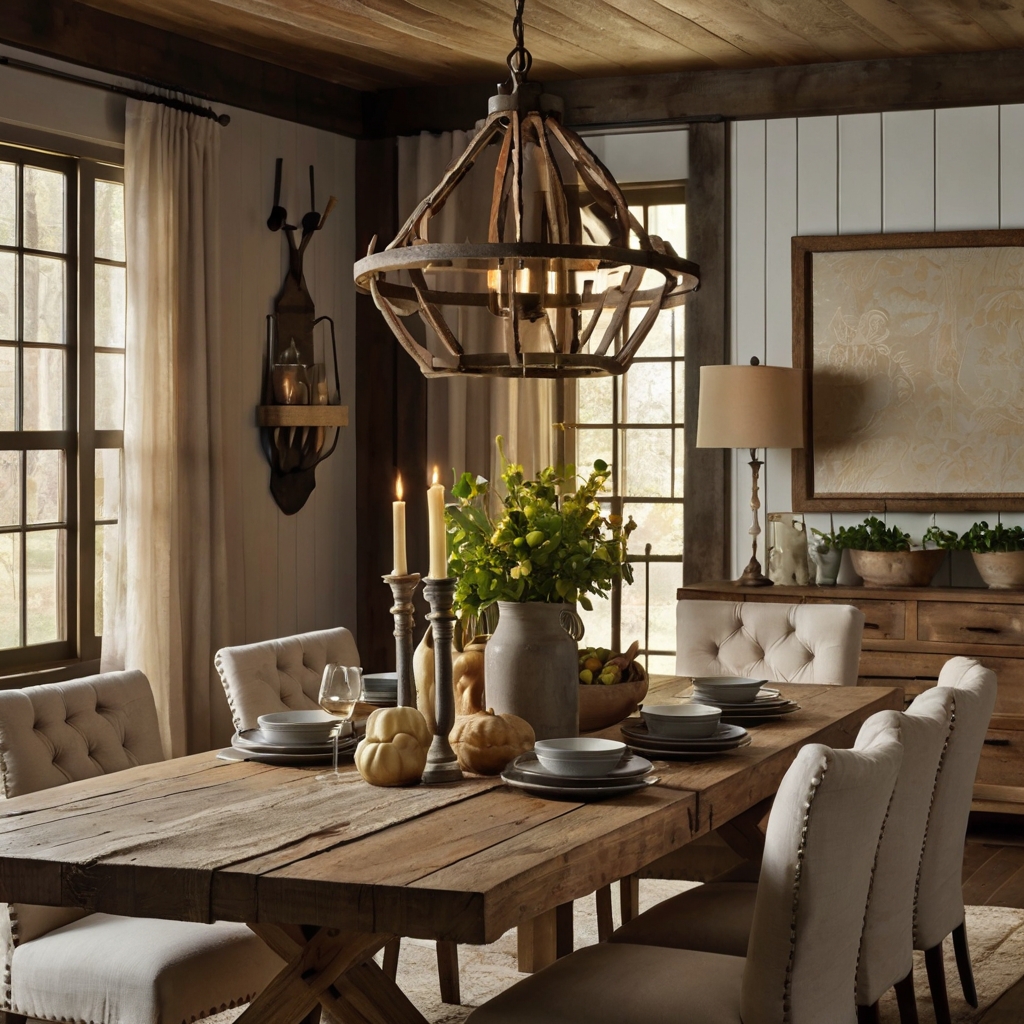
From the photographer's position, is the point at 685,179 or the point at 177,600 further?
the point at 685,179

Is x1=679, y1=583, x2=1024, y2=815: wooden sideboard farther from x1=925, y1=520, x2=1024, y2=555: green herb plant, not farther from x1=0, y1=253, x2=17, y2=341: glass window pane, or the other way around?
x1=0, y1=253, x2=17, y2=341: glass window pane

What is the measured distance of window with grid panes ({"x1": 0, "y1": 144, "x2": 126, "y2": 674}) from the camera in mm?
4410

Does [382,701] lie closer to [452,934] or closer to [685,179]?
[452,934]

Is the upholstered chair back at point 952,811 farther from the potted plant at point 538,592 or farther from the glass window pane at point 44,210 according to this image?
the glass window pane at point 44,210

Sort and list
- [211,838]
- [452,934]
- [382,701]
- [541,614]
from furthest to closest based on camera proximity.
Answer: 1. [382,701]
2. [541,614]
3. [211,838]
4. [452,934]

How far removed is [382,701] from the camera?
3215mm

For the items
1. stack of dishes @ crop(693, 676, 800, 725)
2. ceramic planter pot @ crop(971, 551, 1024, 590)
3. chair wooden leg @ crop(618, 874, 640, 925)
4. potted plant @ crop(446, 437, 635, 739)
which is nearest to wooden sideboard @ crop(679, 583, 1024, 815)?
ceramic planter pot @ crop(971, 551, 1024, 590)

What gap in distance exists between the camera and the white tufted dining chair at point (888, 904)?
2.48m

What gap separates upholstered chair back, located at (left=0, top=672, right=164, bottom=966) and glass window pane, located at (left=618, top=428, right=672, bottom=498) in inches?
116

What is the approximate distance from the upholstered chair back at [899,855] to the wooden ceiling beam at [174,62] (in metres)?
3.28

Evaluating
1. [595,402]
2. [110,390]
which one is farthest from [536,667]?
[595,402]

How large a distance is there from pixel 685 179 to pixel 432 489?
11.5 ft

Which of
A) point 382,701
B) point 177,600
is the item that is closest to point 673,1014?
point 382,701

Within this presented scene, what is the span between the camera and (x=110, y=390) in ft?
15.6
